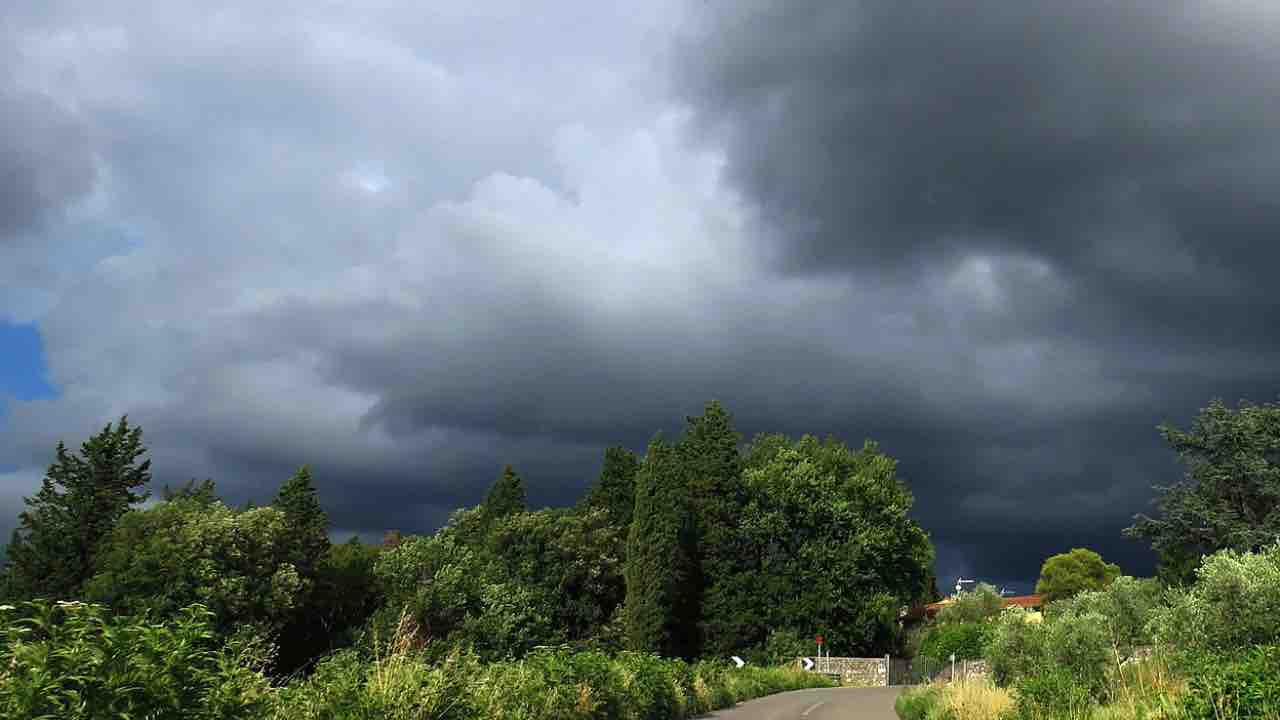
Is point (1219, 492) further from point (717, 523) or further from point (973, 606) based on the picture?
point (973, 606)

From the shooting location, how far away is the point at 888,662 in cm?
6050

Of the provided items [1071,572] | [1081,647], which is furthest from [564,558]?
[1071,572]

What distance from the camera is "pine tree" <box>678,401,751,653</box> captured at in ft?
212

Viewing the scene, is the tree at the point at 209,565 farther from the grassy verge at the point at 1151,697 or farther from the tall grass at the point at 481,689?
the grassy verge at the point at 1151,697

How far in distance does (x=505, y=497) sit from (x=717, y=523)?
55.9 ft

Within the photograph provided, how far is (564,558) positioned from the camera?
208 ft

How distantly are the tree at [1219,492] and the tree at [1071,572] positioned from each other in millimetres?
60002

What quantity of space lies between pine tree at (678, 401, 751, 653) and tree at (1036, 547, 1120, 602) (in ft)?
166

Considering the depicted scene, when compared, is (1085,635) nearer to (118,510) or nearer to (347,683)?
(347,683)

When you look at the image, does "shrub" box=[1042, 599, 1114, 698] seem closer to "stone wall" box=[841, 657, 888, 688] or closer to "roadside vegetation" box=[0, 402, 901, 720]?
"roadside vegetation" box=[0, 402, 901, 720]

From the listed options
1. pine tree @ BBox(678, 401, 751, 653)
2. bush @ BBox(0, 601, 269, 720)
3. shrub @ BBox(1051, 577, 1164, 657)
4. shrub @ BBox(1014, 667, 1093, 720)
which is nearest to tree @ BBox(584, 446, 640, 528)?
pine tree @ BBox(678, 401, 751, 653)

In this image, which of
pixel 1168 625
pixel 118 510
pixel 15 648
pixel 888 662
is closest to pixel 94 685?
pixel 15 648

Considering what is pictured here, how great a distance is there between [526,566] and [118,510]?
2403cm

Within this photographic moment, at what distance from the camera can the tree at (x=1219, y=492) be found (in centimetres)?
4331
